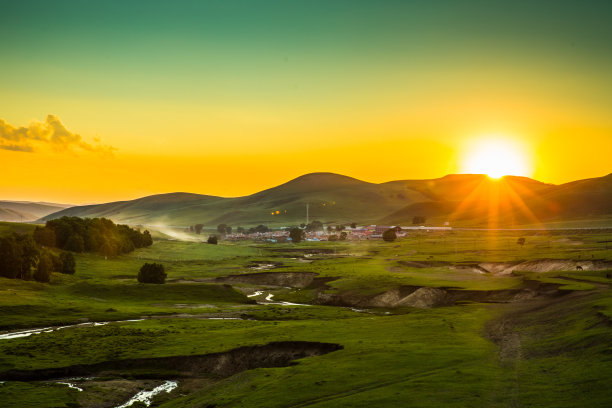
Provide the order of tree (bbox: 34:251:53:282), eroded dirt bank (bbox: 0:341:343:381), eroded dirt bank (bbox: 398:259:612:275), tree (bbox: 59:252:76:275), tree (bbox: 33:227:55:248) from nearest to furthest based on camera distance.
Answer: eroded dirt bank (bbox: 0:341:343:381) → tree (bbox: 34:251:53:282) → eroded dirt bank (bbox: 398:259:612:275) → tree (bbox: 59:252:76:275) → tree (bbox: 33:227:55:248)

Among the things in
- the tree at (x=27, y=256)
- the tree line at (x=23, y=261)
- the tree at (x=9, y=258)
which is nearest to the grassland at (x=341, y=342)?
the tree line at (x=23, y=261)

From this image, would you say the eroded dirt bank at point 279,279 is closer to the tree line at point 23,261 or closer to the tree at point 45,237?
the tree line at point 23,261

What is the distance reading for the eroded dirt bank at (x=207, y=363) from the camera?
211 ft

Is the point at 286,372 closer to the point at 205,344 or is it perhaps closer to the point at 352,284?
the point at 205,344

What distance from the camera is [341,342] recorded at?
221 feet

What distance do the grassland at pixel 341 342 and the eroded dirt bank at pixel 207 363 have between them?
669 mm

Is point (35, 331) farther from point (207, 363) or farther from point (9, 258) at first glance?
point (9, 258)

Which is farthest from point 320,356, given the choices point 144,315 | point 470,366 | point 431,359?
point 144,315

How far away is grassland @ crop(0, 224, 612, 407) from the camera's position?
4462cm

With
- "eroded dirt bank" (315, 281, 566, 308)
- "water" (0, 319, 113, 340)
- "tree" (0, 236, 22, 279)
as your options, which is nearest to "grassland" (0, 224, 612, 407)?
"eroded dirt bank" (315, 281, 566, 308)

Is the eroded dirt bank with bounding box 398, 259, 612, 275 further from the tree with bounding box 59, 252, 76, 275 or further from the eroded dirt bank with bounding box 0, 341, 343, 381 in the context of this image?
the eroded dirt bank with bounding box 0, 341, 343, 381

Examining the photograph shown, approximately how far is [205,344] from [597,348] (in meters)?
43.2

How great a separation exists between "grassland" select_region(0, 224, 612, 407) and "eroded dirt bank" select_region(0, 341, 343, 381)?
0.67 m

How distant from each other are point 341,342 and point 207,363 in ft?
50.2
